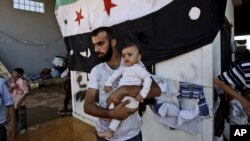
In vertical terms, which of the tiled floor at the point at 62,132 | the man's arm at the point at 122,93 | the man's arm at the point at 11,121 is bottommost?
the tiled floor at the point at 62,132

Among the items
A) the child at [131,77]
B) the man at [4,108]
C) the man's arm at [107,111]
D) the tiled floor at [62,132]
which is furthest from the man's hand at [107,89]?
the tiled floor at [62,132]

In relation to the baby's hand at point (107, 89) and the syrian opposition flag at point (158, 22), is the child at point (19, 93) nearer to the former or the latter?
the syrian opposition flag at point (158, 22)

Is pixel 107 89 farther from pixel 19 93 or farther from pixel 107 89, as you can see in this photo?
pixel 19 93

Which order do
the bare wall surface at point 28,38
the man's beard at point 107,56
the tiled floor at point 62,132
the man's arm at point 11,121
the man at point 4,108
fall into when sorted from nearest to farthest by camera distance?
the man's beard at point 107,56 < the man at point 4,108 < the man's arm at point 11,121 < the tiled floor at point 62,132 < the bare wall surface at point 28,38

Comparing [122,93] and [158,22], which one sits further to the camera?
[158,22]

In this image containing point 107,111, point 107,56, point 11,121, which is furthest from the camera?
point 11,121

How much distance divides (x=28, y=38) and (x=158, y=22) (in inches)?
421

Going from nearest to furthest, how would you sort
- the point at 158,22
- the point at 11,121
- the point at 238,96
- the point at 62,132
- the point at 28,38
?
the point at 238,96, the point at 11,121, the point at 158,22, the point at 62,132, the point at 28,38

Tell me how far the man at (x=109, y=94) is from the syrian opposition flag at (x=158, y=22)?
1419 mm

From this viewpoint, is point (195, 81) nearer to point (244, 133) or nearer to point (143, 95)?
point (244, 133)

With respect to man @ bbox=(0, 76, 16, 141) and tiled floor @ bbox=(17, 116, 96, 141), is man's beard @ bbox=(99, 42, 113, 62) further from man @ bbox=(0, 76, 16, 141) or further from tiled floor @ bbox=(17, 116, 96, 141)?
tiled floor @ bbox=(17, 116, 96, 141)

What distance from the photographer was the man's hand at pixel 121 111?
5.92 feet

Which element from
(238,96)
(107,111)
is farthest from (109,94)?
(238,96)

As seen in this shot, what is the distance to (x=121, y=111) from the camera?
5.98ft
